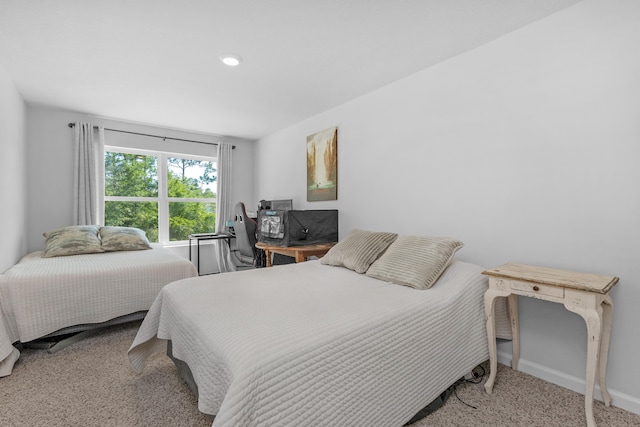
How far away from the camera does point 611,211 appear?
1.61m

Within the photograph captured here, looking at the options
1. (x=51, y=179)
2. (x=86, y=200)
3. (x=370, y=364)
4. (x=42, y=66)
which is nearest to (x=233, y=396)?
(x=370, y=364)

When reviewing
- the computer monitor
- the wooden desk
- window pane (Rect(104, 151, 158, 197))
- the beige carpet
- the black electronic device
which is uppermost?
window pane (Rect(104, 151, 158, 197))

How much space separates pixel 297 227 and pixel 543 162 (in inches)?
80.9

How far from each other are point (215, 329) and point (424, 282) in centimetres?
119

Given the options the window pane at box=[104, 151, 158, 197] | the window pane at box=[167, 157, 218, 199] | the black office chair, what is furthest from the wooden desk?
the window pane at box=[104, 151, 158, 197]

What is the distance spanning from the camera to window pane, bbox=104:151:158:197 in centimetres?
405

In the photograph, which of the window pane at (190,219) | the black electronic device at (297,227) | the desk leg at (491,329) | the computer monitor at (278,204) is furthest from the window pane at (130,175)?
the desk leg at (491,329)

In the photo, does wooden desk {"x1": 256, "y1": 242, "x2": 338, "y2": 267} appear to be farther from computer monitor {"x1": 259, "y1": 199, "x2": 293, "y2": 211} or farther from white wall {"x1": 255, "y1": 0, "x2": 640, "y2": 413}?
computer monitor {"x1": 259, "y1": 199, "x2": 293, "y2": 211}

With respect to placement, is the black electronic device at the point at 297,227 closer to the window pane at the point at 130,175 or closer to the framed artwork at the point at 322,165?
the framed artwork at the point at 322,165

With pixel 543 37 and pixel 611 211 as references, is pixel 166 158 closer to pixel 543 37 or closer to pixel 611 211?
pixel 543 37

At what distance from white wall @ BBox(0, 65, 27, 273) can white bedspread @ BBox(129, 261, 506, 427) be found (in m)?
1.96

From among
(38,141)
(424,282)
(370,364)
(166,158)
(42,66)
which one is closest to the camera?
(370,364)

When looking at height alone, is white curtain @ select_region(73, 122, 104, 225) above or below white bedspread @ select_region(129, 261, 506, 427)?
above

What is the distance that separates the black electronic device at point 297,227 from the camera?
3020mm
